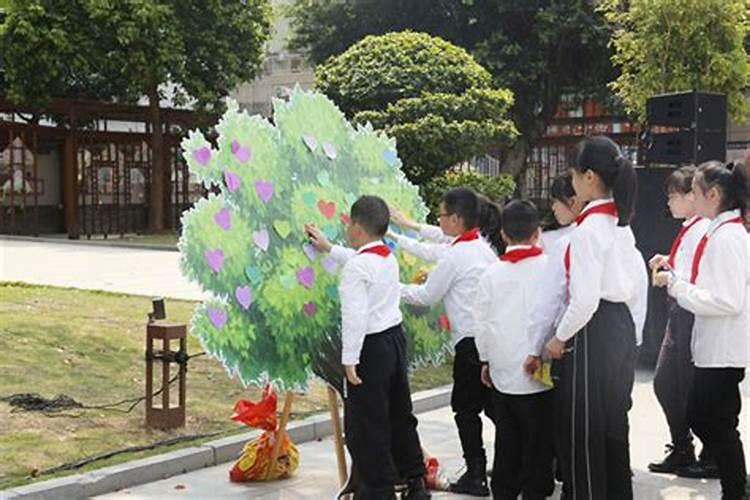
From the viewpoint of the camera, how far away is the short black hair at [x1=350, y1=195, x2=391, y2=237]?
4.67 meters

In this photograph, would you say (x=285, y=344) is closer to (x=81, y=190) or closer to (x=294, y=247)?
(x=294, y=247)

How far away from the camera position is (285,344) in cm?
502

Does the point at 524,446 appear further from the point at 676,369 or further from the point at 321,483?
the point at 321,483

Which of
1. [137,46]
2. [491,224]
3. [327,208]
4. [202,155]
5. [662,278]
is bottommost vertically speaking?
[662,278]

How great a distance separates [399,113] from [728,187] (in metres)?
5.61

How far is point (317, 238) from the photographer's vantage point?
494cm

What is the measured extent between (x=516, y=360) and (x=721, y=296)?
1077 mm

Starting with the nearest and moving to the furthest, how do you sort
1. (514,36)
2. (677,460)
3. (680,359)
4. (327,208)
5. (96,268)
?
1. (327,208)
2. (680,359)
3. (677,460)
4. (96,268)
5. (514,36)

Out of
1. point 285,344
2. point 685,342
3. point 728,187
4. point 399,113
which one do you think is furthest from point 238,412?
point 399,113

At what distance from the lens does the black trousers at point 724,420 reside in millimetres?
4887

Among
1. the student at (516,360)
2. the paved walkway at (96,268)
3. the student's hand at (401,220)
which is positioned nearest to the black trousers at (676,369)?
the student at (516,360)

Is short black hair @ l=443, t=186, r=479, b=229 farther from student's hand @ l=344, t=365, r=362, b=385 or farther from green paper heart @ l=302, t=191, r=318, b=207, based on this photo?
student's hand @ l=344, t=365, r=362, b=385

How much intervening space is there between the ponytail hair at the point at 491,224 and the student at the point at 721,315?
1.05 m

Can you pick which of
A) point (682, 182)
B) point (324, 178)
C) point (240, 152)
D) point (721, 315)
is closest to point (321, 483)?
point (324, 178)
